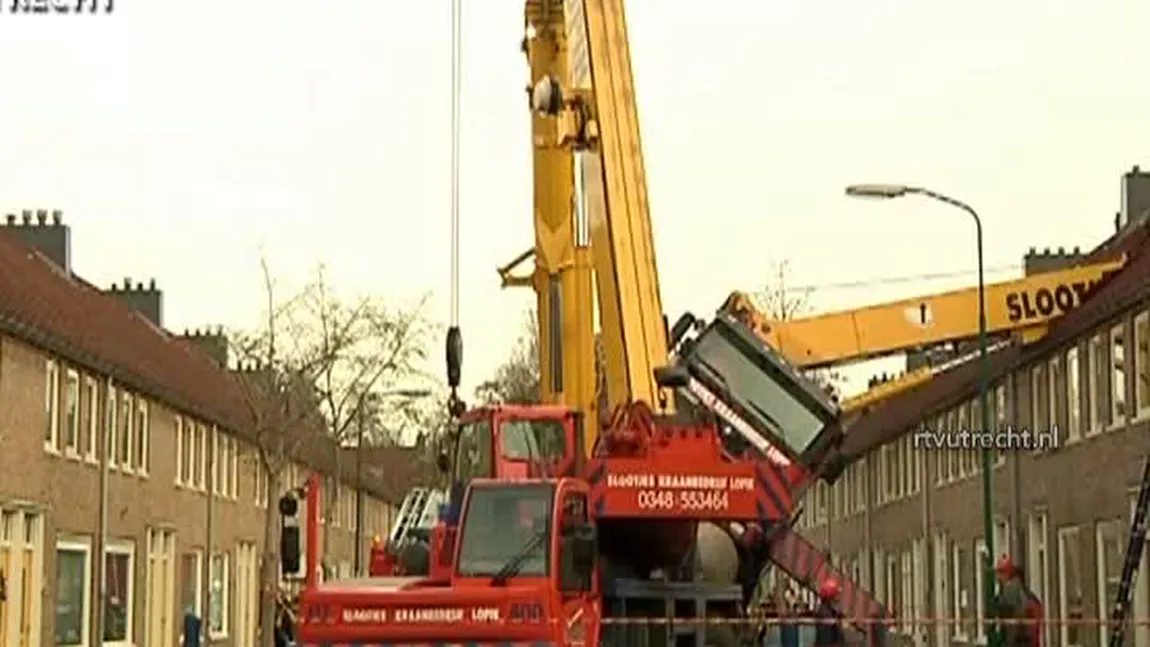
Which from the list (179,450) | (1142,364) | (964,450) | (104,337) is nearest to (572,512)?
(1142,364)

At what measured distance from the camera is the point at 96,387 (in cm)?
4275

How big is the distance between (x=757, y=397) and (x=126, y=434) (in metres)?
27.4

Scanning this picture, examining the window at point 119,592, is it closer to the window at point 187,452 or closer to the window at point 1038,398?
the window at point 187,452

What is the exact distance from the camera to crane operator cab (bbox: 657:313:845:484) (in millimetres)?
20094

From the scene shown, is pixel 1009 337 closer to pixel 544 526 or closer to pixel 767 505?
pixel 767 505

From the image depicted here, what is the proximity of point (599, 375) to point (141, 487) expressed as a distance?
24.8 metres

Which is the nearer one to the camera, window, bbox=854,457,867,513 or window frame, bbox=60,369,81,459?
window frame, bbox=60,369,81,459

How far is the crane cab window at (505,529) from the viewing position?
700 inches

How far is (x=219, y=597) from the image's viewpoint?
185 ft

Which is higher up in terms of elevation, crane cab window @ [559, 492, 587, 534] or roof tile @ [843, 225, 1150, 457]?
roof tile @ [843, 225, 1150, 457]

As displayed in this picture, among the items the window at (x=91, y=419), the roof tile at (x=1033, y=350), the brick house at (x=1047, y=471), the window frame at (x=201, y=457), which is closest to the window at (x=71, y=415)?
the window at (x=91, y=419)

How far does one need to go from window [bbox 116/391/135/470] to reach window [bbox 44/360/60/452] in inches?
197

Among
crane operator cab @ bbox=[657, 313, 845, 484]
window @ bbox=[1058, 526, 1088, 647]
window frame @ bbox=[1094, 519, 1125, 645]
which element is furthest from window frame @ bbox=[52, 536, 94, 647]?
crane operator cab @ bbox=[657, 313, 845, 484]

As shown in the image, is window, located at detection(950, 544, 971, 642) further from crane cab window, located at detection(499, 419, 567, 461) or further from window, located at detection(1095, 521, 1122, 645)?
crane cab window, located at detection(499, 419, 567, 461)
